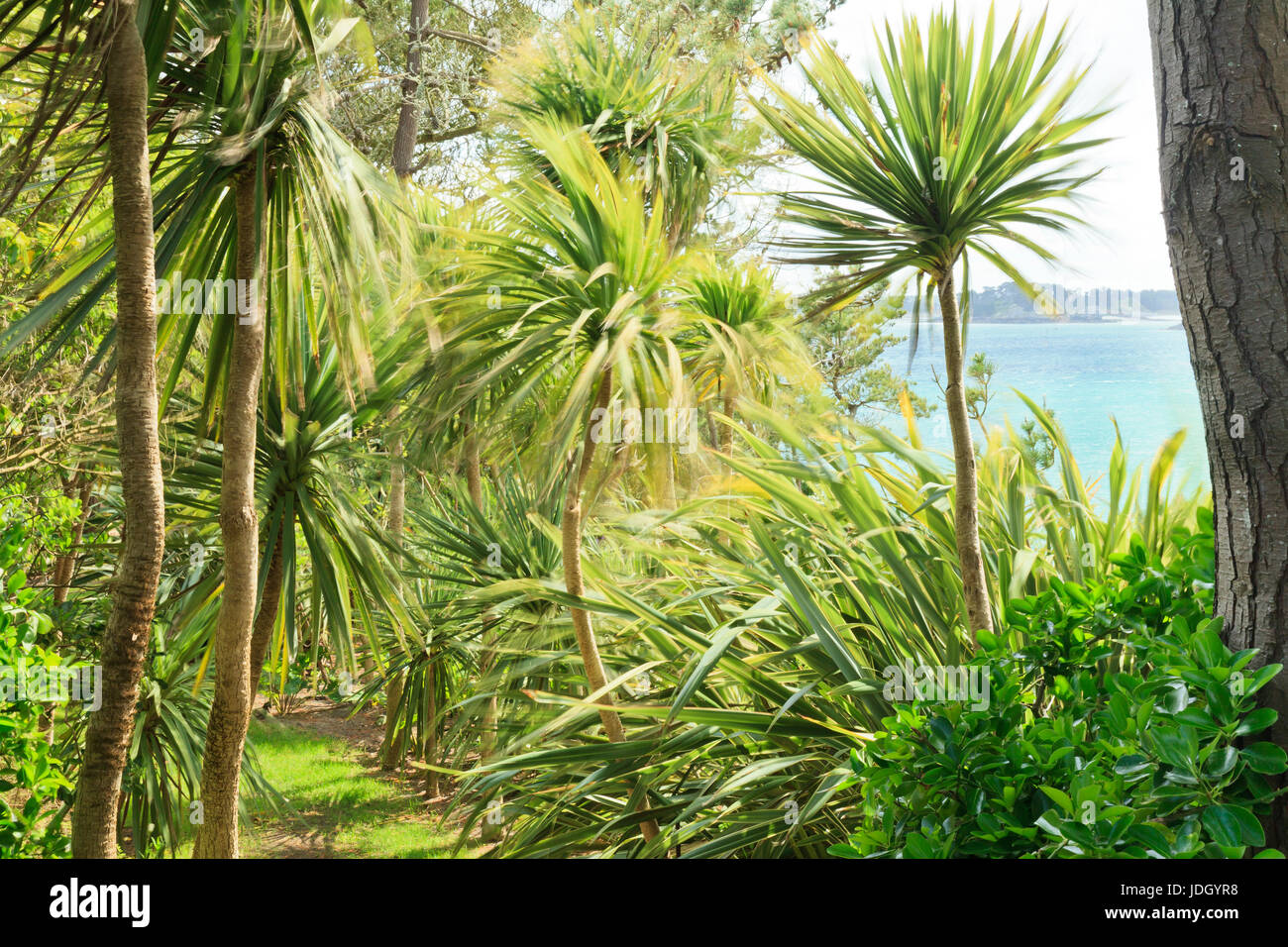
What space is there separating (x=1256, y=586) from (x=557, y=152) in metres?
1.87

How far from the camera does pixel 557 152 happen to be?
2387 mm

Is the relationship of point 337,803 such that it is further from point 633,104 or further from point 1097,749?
point 1097,749

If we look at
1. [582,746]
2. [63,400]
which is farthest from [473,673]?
[582,746]

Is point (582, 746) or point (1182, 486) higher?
point (1182, 486)

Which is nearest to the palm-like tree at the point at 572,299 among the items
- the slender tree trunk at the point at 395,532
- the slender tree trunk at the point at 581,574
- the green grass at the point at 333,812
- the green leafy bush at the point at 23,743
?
the slender tree trunk at the point at 581,574

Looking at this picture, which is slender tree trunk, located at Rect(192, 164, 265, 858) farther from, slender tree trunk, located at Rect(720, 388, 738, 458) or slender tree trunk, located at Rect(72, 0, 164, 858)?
slender tree trunk, located at Rect(720, 388, 738, 458)

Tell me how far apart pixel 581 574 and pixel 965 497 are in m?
1.13

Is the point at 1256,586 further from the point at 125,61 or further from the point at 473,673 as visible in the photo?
the point at 473,673

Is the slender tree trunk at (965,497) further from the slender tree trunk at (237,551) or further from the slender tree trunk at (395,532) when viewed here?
the slender tree trunk at (395,532)

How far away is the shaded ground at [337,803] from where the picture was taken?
5.34 meters

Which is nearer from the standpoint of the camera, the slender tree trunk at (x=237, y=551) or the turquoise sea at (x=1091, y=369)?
the slender tree trunk at (x=237, y=551)

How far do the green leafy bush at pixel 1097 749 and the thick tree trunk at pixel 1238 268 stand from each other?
112 mm

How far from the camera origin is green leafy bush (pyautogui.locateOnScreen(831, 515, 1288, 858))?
1.10 metres

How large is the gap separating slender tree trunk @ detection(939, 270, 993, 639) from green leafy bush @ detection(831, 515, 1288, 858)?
39 centimetres
